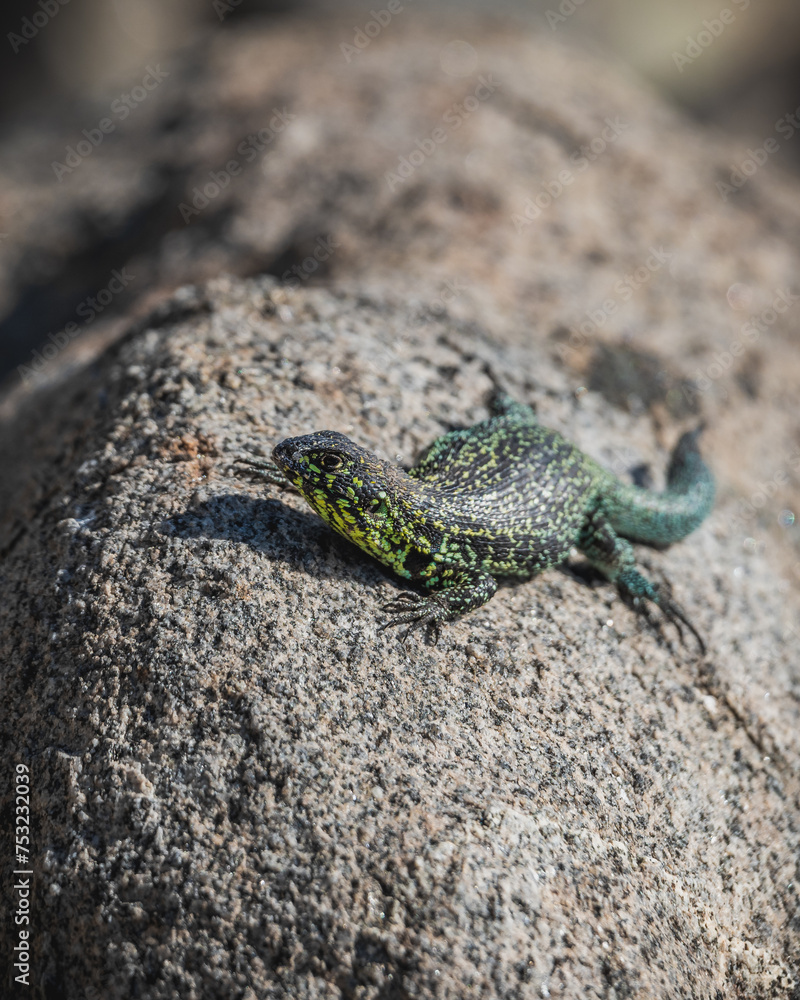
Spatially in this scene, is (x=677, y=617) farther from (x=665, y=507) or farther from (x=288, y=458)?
(x=288, y=458)

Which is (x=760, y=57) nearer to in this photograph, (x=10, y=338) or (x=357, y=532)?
(x=10, y=338)

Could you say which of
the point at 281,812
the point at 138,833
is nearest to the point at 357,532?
the point at 281,812

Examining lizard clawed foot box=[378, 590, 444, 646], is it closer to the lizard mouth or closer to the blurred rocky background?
the lizard mouth

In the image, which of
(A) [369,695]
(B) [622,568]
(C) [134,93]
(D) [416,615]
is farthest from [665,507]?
(C) [134,93]

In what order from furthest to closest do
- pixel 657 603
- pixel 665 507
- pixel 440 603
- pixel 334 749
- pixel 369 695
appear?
pixel 665 507
pixel 657 603
pixel 440 603
pixel 369 695
pixel 334 749

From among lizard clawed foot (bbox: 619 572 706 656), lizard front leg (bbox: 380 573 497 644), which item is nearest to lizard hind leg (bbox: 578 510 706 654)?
lizard clawed foot (bbox: 619 572 706 656)

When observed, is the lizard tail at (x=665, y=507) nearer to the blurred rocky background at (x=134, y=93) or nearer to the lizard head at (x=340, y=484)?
the lizard head at (x=340, y=484)
